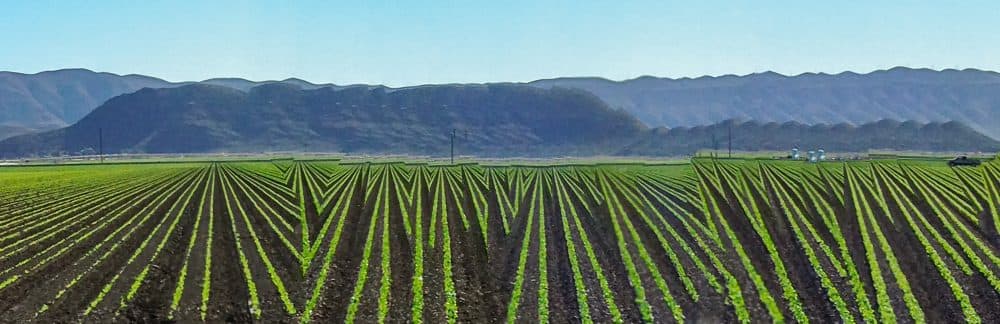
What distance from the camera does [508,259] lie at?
1917 centimetres

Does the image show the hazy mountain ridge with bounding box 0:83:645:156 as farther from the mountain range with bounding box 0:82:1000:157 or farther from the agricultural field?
the agricultural field

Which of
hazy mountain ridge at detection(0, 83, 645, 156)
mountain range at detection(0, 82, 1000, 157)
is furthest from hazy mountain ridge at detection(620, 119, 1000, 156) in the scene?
hazy mountain ridge at detection(0, 83, 645, 156)

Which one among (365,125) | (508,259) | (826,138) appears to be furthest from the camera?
(365,125)

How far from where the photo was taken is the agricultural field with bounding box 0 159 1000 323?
1411 cm

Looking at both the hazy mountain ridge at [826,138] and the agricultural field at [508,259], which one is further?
the hazy mountain ridge at [826,138]

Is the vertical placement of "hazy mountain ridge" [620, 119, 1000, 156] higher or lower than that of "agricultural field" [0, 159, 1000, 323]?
higher

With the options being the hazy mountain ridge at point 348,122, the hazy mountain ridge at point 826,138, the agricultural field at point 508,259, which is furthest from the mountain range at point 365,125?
the agricultural field at point 508,259

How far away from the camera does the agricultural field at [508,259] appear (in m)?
14.1

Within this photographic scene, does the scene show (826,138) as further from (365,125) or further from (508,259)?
(508,259)

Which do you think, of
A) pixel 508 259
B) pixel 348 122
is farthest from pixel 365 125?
pixel 508 259

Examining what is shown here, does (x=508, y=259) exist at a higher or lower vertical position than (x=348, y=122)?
lower

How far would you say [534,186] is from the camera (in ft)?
144

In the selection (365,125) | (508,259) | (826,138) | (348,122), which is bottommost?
(508,259)

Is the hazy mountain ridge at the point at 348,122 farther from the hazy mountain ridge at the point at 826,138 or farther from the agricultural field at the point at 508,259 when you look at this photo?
the agricultural field at the point at 508,259
